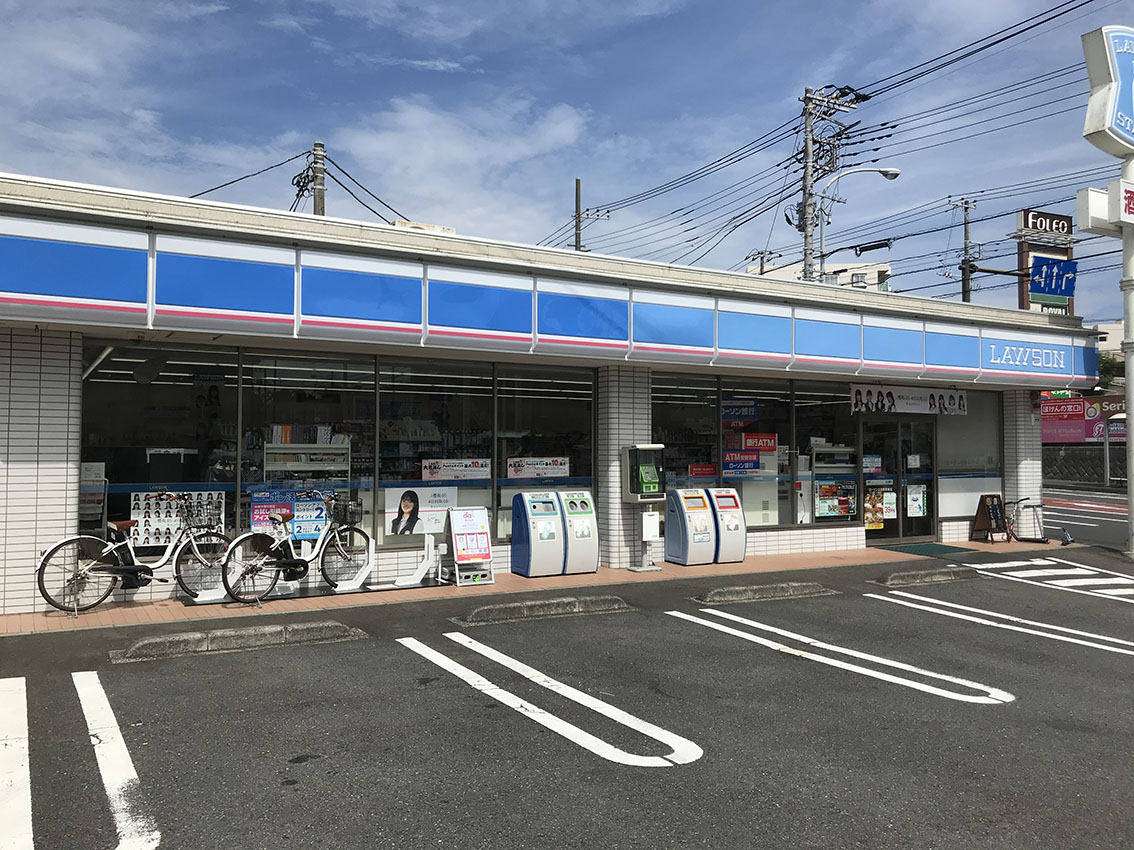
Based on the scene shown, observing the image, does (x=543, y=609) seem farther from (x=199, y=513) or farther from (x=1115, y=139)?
(x=1115, y=139)

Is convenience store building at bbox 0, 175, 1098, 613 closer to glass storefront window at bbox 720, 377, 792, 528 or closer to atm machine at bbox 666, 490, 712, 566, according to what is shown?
glass storefront window at bbox 720, 377, 792, 528

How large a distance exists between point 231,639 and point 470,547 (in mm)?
3712

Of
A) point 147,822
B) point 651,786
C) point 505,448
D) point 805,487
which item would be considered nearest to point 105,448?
point 505,448

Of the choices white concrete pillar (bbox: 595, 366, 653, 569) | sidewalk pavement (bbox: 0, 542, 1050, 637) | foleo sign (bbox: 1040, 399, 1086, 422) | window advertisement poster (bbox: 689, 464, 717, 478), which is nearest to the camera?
sidewalk pavement (bbox: 0, 542, 1050, 637)

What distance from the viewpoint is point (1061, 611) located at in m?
10.2

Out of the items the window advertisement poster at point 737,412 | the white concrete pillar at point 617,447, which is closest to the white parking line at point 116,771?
the white concrete pillar at point 617,447

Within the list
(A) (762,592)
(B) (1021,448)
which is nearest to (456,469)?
(A) (762,592)

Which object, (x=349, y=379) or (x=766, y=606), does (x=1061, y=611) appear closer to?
(x=766, y=606)

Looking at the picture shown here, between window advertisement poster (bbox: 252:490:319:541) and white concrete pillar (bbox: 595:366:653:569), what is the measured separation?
4066mm

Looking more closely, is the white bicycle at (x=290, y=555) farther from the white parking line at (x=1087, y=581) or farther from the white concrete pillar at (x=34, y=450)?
the white parking line at (x=1087, y=581)

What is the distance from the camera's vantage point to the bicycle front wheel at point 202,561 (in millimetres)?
9484

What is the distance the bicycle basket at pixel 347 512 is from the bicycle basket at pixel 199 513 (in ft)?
4.69

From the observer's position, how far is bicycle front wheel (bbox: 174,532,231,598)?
948 centimetres

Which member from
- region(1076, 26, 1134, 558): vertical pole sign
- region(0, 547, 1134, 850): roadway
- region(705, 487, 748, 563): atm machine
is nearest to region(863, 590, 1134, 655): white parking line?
region(0, 547, 1134, 850): roadway
